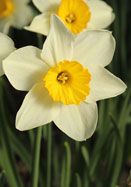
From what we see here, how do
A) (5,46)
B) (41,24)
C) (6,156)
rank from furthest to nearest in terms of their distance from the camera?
1. (6,156)
2. (41,24)
3. (5,46)

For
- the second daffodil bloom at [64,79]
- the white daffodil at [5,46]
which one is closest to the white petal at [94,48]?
the second daffodil bloom at [64,79]

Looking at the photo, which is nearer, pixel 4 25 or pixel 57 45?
pixel 57 45

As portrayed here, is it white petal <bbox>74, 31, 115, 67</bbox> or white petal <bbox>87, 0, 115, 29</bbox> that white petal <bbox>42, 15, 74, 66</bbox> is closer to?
white petal <bbox>74, 31, 115, 67</bbox>

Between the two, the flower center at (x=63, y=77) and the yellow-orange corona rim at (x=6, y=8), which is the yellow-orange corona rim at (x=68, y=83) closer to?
the flower center at (x=63, y=77)

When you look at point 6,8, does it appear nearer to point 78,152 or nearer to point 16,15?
point 16,15

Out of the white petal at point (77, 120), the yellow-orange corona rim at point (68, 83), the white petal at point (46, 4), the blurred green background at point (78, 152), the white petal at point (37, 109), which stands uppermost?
the white petal at point (46, 4)

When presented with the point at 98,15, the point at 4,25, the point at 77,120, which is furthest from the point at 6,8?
the point at 77,120

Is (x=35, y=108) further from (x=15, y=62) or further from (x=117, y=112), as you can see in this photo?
(x=117, y=112)
